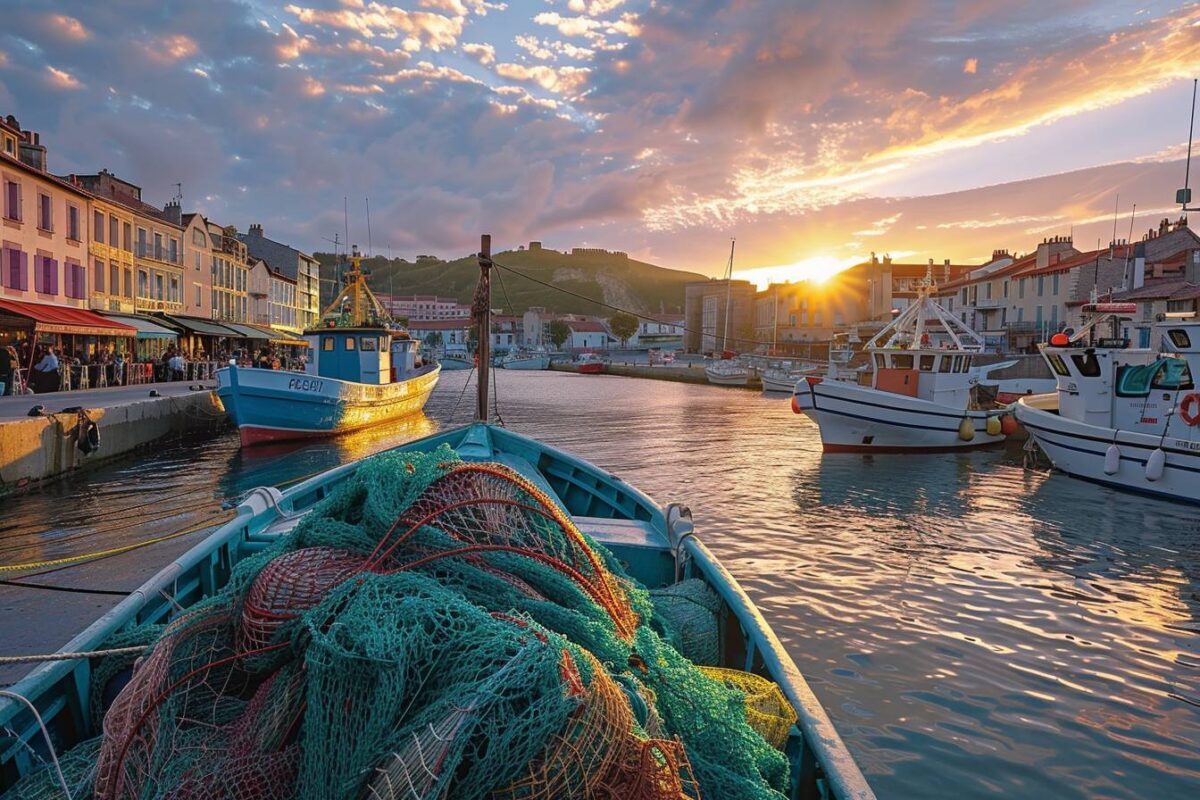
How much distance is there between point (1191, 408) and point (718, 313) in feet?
325

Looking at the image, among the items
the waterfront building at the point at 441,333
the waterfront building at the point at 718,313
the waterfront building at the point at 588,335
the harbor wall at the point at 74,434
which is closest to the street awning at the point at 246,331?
the harbor wall at the point at 74,434

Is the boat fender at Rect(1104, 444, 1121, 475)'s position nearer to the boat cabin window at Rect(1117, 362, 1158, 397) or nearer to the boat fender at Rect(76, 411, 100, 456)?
the boat cabin window at Rect(1117, 362, 1158, 397)

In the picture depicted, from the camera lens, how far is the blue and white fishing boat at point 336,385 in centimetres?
2027

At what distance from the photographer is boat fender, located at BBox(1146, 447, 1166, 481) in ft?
47.5

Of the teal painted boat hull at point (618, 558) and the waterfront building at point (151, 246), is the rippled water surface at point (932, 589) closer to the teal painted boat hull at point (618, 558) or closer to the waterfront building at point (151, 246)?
the teal painted boat hull at point (618, 558)

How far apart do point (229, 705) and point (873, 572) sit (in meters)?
9.00

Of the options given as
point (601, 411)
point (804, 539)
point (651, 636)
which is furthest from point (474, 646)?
point (601, 411)

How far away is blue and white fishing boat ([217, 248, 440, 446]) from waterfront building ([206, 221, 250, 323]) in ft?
63.7

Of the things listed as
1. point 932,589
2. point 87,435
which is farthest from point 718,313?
point 932,589

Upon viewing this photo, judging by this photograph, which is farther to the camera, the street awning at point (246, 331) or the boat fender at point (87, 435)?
the street awning at point (246, 331)

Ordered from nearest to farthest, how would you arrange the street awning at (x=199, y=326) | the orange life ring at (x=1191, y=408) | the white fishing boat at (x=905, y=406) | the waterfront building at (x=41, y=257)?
the orange life ring at (x=1191, y=408)
the white fishing boat at (x=905, y=406)
the waterfront building at (x=41, y=257)
the street awning at (x=199, y=326)

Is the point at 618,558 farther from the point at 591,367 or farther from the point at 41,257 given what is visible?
the point at 591,367

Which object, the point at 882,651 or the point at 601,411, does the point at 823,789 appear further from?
A: the point at 601,411

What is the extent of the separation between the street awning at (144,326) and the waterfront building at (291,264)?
26.8 metres
